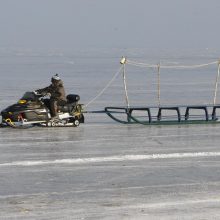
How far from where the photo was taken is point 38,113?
1430 centimetres

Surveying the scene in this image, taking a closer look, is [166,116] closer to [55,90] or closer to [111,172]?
[55,90]

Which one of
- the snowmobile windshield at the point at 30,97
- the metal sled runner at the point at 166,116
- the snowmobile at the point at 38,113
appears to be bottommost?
the metal sled runner at the point at 166,116

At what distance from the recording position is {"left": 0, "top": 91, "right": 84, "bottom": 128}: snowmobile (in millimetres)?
14008

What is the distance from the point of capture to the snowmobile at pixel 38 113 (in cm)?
1401

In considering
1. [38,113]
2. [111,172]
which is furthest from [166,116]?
[111,172]

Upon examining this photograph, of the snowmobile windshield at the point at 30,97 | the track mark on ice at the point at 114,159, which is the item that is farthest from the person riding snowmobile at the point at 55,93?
the track mark on ice at the point at 114,159

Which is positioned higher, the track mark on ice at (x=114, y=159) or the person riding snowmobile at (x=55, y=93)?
the person riding snowmobile at (x=55, y=93)

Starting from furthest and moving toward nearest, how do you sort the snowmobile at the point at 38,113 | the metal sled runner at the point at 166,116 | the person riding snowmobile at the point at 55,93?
the metal sled runner at the point at 166,116 < the person riding snowmobile at the point at 55,93 < the snowmobile at the point at 38,113

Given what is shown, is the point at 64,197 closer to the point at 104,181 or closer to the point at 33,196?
the point at 33,196

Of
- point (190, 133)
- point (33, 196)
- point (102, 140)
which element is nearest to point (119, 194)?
point (33, 196)

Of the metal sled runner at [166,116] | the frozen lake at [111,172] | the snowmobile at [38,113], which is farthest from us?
the metal sled runner at [166,116]

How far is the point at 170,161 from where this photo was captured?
10.2 meters

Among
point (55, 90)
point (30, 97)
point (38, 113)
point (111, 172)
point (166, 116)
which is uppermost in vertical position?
point (55, 90)

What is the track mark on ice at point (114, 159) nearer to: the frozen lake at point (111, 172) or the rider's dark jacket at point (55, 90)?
the frozen lake at point (111, 172)
